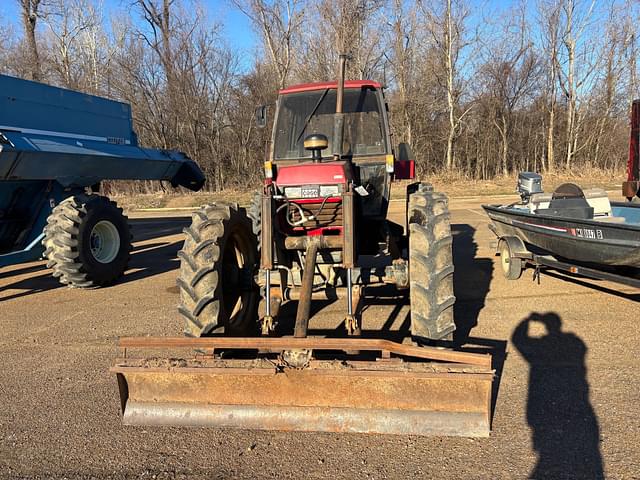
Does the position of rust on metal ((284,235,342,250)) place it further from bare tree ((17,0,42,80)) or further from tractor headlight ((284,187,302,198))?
bare tree ((17,0,42,80))

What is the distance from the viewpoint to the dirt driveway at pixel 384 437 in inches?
105

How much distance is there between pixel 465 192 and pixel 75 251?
17284 millimetres

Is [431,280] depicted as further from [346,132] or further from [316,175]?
[346,132]

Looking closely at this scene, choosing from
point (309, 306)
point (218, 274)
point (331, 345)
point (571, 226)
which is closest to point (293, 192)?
point (218, 274)

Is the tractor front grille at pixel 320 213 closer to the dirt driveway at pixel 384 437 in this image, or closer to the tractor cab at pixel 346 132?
the tractor cab at pixel 346 132

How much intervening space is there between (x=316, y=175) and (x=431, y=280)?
4.40 ft

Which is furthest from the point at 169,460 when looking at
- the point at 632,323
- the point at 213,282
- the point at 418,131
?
the point at 418,131

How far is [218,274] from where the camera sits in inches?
143

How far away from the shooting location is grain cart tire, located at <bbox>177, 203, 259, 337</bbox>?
355 cm

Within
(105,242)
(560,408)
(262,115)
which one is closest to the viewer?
(560,408)

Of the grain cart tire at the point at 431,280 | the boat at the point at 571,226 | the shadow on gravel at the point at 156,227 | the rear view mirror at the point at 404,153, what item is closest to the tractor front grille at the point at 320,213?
the grain cart tire at the point at 431,280

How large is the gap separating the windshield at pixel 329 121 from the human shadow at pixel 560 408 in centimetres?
245

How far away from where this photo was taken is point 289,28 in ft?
83.1

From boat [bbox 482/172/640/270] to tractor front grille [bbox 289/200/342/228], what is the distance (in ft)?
9.03
